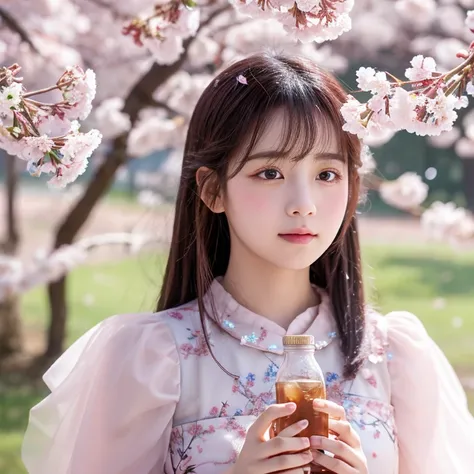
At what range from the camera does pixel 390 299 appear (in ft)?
25.5

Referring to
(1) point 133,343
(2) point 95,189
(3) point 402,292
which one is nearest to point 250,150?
(1) point 133,343

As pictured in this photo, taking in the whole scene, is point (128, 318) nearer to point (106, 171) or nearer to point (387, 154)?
point (106, 171)

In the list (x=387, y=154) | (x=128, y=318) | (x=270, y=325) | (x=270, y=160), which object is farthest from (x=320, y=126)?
(x=387, y=154)

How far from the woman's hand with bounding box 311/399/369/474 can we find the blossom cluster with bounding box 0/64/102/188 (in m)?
0.50

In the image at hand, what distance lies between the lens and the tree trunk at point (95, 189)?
12.2 ft

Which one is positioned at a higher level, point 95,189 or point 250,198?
point 250,198

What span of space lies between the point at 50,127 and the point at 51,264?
346 centimetres

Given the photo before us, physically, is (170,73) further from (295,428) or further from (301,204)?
Answer: (295,428)

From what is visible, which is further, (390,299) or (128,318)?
(390,299)

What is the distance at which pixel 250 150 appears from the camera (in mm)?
1606

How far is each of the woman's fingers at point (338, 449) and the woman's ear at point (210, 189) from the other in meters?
0.51

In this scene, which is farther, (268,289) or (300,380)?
(268,289)

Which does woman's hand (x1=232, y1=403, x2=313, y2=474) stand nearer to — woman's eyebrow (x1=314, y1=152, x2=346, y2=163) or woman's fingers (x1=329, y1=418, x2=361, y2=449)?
woman's fingers (x1=329, y1=418, x2=361, y2=449)

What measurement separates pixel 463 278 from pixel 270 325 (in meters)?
6.93
